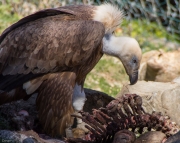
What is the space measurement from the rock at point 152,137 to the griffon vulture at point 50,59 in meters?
1.26

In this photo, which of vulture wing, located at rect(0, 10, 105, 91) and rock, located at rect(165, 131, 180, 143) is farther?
vulture wing, located at rect(0, 10, 105, 91)

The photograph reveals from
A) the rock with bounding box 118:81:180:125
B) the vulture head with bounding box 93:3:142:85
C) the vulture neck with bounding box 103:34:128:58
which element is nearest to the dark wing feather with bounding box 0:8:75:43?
the vulture head with bounding box 93:3:142:85

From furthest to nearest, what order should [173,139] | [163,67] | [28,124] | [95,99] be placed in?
[163,67]
[95,99]
[28,124]
[173,139]

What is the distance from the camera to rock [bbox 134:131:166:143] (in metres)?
5.44

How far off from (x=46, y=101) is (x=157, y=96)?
1164mm

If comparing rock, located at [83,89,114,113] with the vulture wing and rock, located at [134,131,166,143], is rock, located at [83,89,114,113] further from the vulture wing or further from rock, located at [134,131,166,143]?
rock, located at [134,131,166,143]

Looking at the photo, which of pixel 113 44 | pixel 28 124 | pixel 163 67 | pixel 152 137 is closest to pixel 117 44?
pixel 113 44

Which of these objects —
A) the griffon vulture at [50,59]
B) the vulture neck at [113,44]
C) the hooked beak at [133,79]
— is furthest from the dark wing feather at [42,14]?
the hooked beak at [133,79]

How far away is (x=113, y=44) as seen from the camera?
6.86 metres

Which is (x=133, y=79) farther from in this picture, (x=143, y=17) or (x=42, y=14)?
(x=143, y=17)

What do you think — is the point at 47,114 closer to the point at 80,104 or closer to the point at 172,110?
the point at 80,104

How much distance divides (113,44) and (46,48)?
2.54 feet

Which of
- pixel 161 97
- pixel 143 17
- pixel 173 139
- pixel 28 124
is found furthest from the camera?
pixel 143 17

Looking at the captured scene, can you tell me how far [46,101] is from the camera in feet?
21.5
